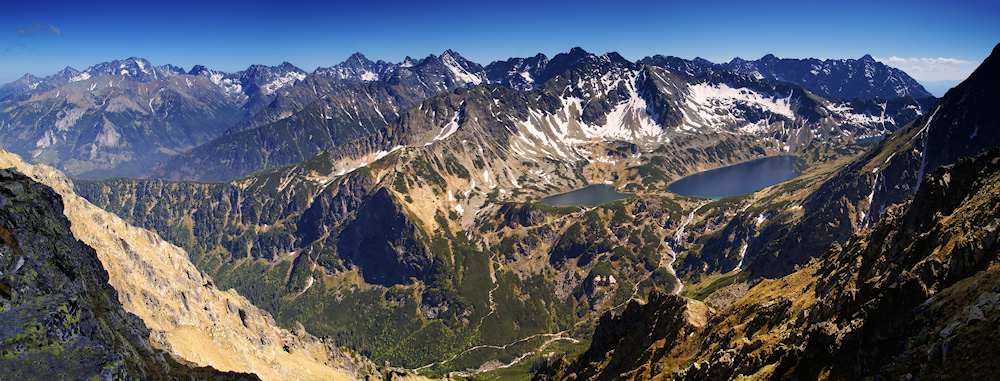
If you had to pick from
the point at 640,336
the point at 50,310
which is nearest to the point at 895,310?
the point at 50,310

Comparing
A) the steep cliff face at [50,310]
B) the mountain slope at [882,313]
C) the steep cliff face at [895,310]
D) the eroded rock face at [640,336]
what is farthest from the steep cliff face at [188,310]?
the steep cliff face at [895,310]

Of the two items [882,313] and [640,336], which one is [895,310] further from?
[640,336]

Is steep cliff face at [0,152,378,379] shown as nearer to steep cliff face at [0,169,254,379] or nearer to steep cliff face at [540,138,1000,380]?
steep cliff face at [0,169,254,379]

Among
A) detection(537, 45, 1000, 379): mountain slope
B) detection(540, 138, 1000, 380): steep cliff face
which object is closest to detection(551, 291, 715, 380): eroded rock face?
detection(537, 45, 1000, 379): mountain slope

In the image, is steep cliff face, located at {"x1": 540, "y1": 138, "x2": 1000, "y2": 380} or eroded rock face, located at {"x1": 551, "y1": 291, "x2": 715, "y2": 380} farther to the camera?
eroded rock face, located at {"x1": 551, "y1": 291, "x2": 715, "y2": 380}

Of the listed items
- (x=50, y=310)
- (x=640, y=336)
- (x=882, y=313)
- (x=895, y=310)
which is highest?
(x=50, y=310)

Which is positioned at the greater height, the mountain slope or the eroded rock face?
the mountain slope

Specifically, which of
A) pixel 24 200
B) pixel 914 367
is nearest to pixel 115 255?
pixel 24 200
